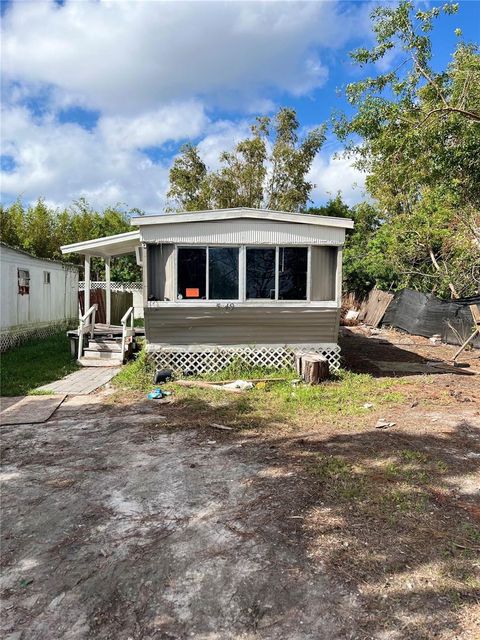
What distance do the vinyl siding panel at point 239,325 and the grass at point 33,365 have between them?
2033 mm

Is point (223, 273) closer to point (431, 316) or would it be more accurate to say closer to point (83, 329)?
point (83, 329)

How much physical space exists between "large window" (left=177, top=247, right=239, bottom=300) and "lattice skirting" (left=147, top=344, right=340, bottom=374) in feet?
3.22

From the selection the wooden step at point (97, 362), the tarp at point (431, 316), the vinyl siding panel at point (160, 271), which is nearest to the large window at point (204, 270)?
the vinyl siding panel at point (160, 271)

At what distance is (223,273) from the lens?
8094mm

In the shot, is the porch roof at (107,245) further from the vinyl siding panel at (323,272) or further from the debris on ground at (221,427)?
the debris on ground at (221,427)

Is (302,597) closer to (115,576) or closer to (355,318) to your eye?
(115,576)

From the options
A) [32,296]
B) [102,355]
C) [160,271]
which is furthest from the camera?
[32,296]

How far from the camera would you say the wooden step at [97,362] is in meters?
9.39

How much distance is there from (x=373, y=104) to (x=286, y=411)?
5.63 m

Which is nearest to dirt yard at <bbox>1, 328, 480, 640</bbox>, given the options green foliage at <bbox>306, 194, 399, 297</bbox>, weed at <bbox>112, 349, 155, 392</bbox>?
weed at <bbox>112, 349, 155, 392</bbox>

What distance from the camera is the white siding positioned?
10.5 m

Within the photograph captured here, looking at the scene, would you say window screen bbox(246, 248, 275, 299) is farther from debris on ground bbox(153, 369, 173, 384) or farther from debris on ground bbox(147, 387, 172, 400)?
debris on ground bbox(147, 387, 172, 400)

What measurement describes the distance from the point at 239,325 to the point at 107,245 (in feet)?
11.8

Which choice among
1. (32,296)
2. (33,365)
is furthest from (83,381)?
(32,296)
